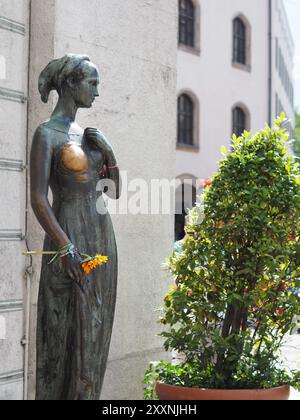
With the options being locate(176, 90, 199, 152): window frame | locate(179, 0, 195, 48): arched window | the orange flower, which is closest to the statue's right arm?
the orange flower

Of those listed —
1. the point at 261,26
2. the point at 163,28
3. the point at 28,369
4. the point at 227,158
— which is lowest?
the point at 28,369

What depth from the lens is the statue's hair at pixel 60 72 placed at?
4117mm

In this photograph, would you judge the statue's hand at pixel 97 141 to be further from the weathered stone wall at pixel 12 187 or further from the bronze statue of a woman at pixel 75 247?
the weathered stone wall at pixel 12 187

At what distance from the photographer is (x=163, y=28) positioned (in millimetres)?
6754

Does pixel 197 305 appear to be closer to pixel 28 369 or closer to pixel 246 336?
pixel 246 336

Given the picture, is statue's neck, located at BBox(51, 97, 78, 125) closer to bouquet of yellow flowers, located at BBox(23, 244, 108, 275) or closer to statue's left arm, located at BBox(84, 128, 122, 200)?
statue's left arm, located at BBox(84, 128, 122, 200)

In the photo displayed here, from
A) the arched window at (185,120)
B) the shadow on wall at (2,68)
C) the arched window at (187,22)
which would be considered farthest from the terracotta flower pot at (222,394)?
the arched window at (187,22)

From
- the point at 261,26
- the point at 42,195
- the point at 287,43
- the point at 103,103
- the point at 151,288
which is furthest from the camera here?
the point at 287,43

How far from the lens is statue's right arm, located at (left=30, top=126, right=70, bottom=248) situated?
389cm

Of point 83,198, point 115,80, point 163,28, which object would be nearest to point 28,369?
point 83,198

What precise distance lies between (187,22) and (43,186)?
2392 centimetres

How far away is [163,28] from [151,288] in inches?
88.4

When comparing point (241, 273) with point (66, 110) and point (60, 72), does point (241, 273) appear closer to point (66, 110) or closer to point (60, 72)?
point (66, 110)

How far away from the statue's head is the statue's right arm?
0.95 ft
